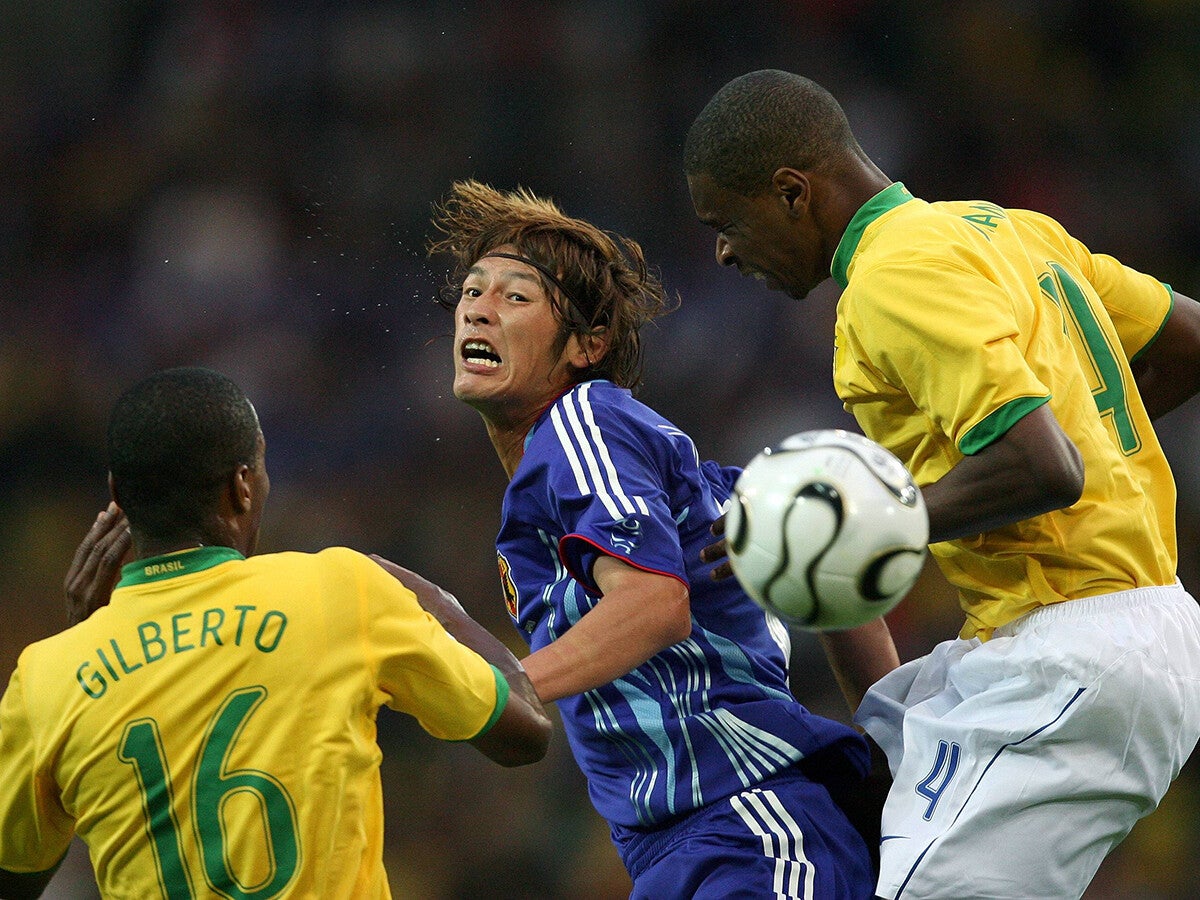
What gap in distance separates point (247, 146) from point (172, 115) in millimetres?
479

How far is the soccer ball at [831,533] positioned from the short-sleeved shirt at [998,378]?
0.87ft

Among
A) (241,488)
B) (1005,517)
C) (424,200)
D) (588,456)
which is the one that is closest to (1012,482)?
(1005,517)

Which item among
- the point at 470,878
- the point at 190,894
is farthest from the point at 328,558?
the point at 470,878

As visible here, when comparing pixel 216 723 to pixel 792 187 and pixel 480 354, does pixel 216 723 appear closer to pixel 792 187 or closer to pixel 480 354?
pixel 480 354

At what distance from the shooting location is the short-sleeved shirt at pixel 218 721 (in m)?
2.58

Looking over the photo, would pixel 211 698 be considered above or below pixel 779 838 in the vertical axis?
above

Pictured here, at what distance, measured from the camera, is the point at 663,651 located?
11.1ft

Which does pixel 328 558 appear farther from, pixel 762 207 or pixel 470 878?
pixel 470 878

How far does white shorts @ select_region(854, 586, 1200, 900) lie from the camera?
9.80ft

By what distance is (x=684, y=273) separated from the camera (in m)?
8.32

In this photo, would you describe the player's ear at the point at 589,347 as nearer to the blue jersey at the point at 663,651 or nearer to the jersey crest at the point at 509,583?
the blue jersey at the point at 663,651

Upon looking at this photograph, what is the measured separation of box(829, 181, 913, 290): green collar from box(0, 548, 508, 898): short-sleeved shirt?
132 centimetres

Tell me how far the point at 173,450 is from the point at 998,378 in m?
1.50

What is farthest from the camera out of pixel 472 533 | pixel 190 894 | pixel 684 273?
pixel 684 273
